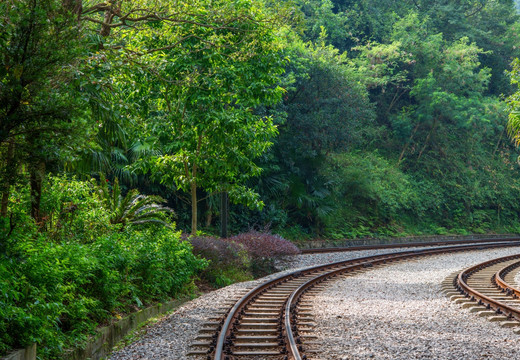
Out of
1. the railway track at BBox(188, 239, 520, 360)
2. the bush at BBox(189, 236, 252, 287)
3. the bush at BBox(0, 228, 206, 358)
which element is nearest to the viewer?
the bush at BBox(0, 228, 206, 358)

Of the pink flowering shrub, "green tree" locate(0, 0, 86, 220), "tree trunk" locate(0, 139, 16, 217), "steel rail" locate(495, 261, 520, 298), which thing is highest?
"green tree" locate(0, 0, 86, 220)

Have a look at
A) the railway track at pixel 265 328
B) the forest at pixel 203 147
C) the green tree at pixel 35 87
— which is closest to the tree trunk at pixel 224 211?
the forest at pixel 203 147

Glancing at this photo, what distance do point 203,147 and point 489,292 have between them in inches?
313

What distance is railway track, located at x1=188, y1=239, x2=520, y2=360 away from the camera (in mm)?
6676

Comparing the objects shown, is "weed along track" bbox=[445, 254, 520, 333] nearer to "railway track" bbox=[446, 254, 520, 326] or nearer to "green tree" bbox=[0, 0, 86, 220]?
"railway track" bbox=[446, 254, 520, 326]

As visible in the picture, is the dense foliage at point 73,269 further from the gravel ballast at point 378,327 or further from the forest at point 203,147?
the gravel ballast at point 378,327

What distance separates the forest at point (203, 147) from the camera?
6031 mm

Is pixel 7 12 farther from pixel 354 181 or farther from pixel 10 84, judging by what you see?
pixel 354 181

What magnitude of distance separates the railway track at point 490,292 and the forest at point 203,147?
5.02 m

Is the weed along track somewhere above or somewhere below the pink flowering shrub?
below

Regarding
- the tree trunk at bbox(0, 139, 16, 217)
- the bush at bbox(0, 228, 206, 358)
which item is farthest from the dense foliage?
the tree trunk at bbox(0, 139, 16, 217)

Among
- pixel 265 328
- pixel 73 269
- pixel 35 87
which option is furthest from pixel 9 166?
pixel 265 328

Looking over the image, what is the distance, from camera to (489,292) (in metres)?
11.9

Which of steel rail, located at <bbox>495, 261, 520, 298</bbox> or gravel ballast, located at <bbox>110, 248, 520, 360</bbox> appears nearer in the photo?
gravel ballast, located at <bbox>110, 248, 520, 360</bbox>
